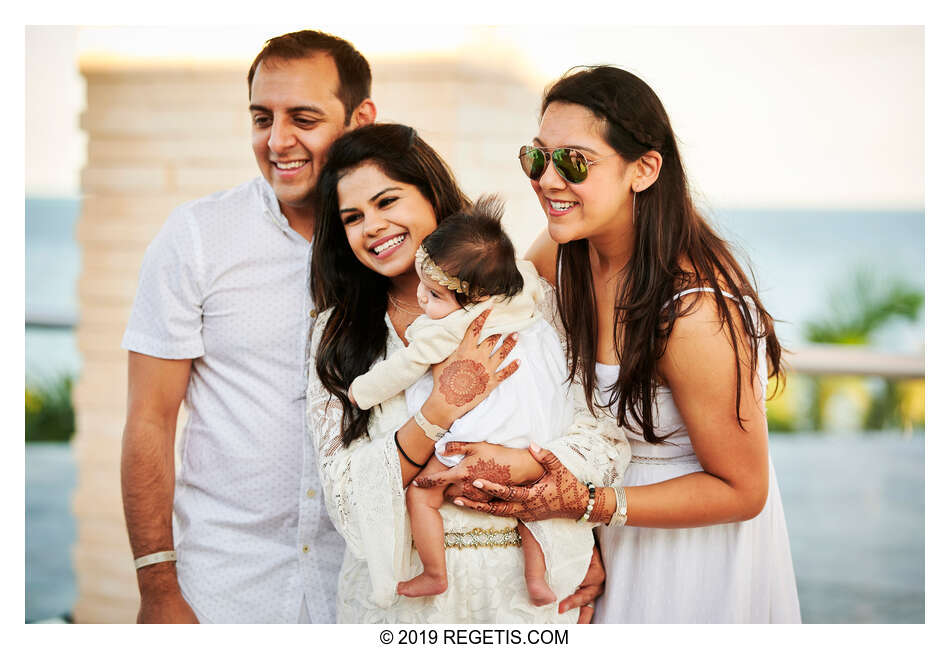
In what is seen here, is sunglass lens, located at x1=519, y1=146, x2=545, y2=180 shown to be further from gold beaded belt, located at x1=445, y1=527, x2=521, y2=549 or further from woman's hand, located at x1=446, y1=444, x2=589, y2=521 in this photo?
gold beaded belt, located at x1=445, y1=527, x2=521, y2=549

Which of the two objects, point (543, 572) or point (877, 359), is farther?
point (877, 359)

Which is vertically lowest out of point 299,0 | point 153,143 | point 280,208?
point 280,208

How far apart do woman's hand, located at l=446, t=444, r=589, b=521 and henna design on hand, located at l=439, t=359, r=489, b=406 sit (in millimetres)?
208

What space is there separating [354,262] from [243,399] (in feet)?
1.91

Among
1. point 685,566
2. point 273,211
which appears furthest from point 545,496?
point 273,211

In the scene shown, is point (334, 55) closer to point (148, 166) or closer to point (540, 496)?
point (540, 496)

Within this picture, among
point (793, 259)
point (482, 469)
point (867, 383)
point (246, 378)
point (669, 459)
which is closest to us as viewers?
point (482, 469)

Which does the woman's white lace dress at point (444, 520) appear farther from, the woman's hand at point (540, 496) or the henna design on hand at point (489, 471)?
the henna design on hand at point (489, 471)

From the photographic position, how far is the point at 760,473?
215 centimetres

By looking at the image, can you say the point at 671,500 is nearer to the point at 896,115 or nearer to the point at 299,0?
the point at 896,115

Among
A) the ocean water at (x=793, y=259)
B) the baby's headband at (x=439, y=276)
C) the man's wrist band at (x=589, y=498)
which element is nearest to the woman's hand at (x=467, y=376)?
the baby's headband at (x=439, y=276)

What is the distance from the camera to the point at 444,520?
2.08m
